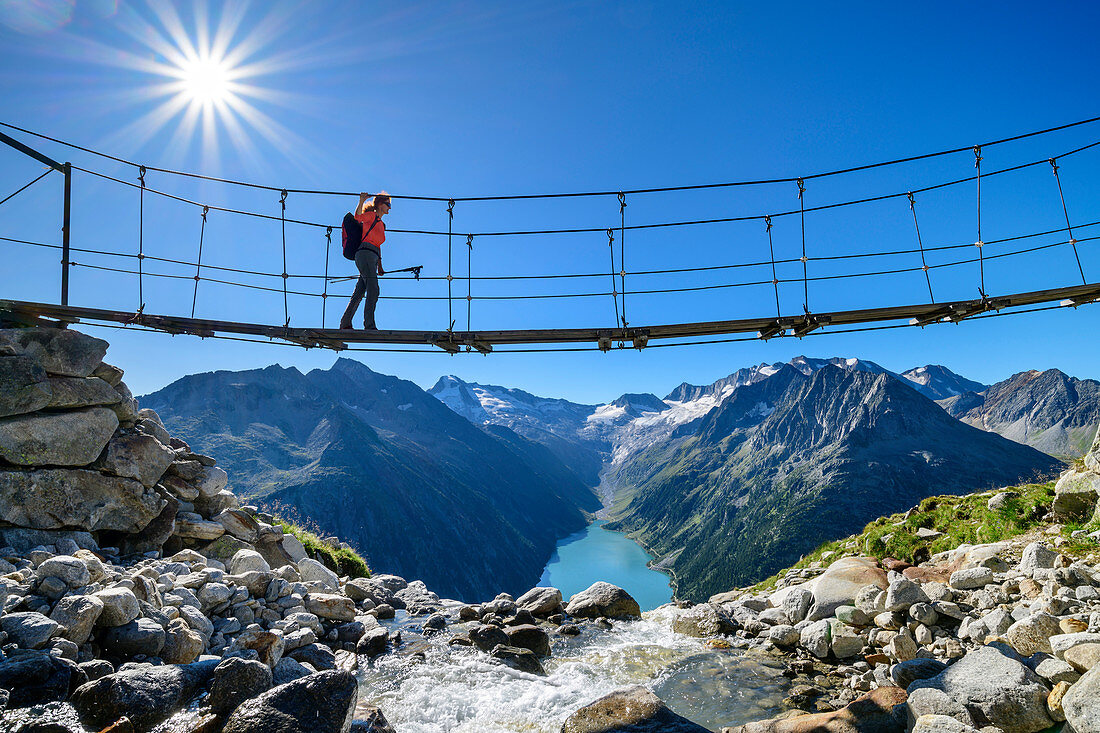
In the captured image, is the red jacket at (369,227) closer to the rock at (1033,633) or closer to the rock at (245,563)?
the rock at (245,563)

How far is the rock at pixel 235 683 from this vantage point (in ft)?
27.9

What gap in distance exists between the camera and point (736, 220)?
560 inches

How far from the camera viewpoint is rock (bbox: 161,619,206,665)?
10.1 m

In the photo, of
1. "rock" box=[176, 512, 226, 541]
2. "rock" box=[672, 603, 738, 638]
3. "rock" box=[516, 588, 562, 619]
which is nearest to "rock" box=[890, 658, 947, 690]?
"rock" box=[672, 603, 738, 638]

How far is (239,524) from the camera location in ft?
58.7

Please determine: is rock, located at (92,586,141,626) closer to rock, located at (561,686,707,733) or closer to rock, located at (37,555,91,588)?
rock, located at (37,555,91,588)

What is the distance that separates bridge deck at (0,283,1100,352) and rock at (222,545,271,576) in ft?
20.2

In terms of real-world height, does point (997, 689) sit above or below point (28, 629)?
below

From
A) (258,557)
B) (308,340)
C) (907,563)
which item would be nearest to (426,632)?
(258,557)

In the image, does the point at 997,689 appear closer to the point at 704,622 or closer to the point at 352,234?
the point at 704,622

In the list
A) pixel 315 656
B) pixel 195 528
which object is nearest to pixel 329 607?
pixel 315 656

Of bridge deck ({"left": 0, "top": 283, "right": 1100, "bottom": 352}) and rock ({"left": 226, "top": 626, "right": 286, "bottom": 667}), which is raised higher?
bridge deck ({"left": 0, "top": 283, "right": 1100, "bottom": 352})

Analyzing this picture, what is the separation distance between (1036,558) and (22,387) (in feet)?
78.3

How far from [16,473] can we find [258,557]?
5840 millimetres
